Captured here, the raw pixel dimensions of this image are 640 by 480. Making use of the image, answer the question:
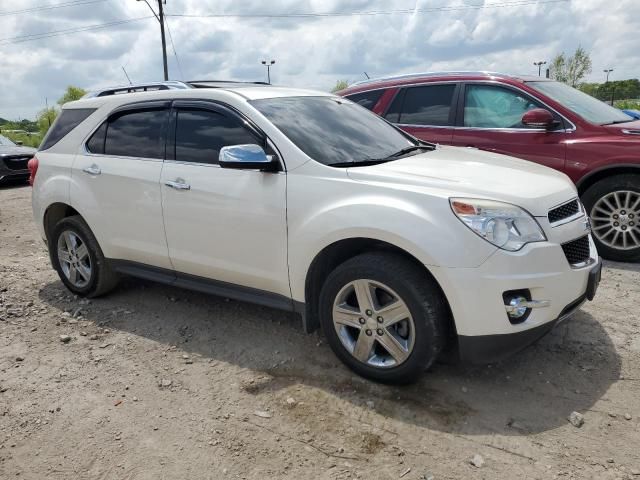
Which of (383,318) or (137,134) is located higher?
(137,134)

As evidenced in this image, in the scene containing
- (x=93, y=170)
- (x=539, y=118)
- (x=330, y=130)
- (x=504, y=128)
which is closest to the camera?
(x=330, y=130)

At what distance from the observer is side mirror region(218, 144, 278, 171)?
3510 mm

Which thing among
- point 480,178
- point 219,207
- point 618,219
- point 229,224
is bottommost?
point 618,219

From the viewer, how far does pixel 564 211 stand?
3.33 m

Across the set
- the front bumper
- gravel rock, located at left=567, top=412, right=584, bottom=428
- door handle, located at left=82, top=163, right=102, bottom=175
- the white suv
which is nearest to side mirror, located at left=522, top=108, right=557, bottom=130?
the white suv

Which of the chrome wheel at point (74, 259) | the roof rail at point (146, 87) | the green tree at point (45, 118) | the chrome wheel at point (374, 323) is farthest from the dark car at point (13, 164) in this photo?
the green tree at point (45, 118)

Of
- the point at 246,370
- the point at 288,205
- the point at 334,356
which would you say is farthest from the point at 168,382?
the point at 288,205

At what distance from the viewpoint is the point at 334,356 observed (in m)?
Answer: 3.80

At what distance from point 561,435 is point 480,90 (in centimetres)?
433

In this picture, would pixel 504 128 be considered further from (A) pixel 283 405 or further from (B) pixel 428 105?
(A) pixel 283 405

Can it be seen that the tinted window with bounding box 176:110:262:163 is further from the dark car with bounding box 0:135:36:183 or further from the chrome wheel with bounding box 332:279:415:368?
the dark car with bounding box 0:135:36:183

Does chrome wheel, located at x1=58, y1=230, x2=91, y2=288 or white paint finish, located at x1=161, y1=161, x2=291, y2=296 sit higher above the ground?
white paint finish, located at x1=161, y1=161, x2=291, y2=296

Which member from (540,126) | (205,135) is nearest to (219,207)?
(205,135)

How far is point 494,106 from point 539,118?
62 cm
